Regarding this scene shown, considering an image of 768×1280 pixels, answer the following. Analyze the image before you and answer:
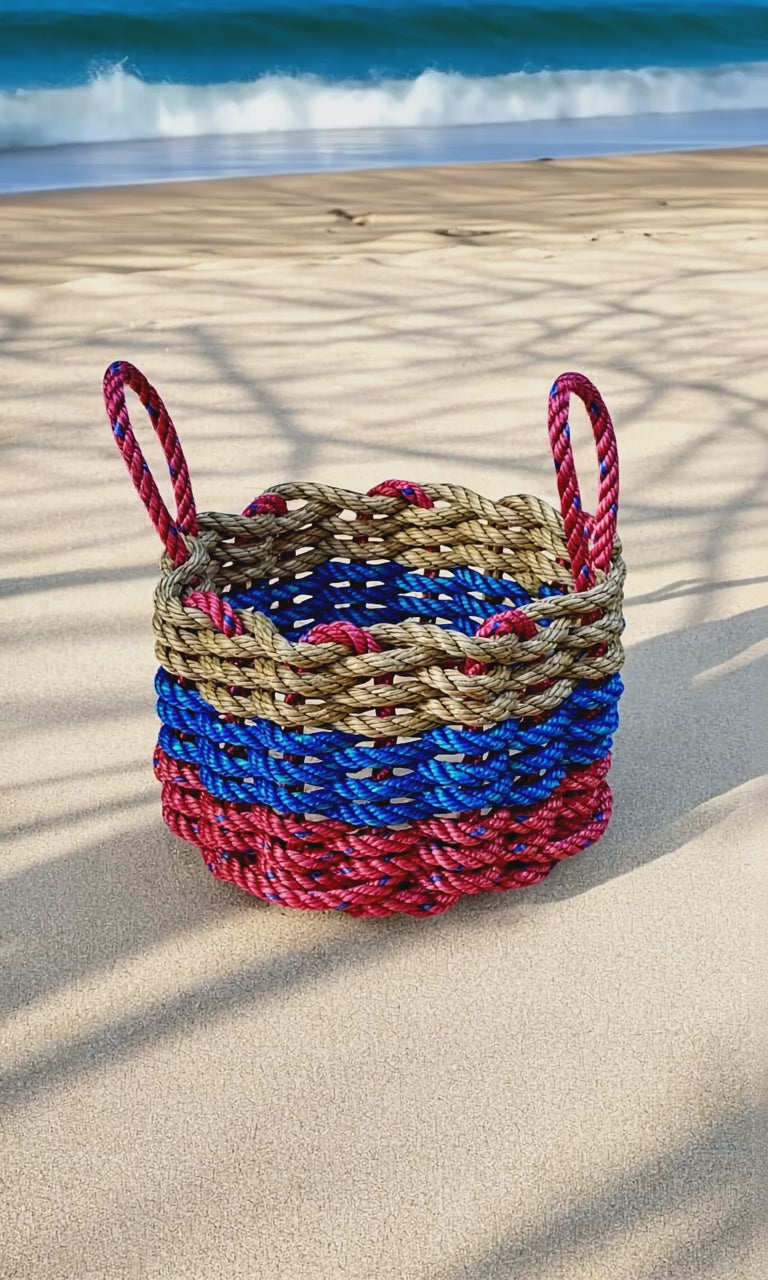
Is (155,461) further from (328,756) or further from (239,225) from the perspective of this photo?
(239,225)

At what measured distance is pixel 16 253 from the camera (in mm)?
5000

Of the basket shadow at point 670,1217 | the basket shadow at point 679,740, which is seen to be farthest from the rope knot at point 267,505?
the basket shadow at point 670,1217

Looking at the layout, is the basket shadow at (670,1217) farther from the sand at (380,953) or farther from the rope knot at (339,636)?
the rope knot at (339,636)

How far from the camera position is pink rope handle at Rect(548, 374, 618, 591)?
170 cm

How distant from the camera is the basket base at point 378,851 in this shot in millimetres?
1612

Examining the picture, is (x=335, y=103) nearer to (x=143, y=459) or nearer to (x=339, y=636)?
(x=143, y=459)

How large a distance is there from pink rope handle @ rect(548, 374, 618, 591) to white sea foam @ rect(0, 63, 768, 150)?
27.3 ft

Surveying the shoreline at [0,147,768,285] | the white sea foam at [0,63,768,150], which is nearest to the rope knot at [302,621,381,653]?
the shoreline at [0,147,768,285]

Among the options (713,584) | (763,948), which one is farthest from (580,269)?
(763,948)

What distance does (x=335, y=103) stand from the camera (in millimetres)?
11273

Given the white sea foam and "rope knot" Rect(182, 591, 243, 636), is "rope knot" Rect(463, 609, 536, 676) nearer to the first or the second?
"rope knot" Rect(182, 591, 243, 636)

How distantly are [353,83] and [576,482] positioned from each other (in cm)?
1136

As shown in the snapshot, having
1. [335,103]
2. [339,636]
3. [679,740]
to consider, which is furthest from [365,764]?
[335,103]

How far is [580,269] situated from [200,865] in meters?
3.26
